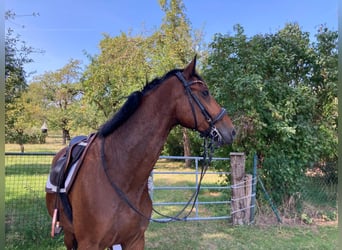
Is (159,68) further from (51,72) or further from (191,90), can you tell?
(51,72)

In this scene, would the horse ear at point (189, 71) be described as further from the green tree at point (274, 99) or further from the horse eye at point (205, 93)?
the green tree at point (274, 99)

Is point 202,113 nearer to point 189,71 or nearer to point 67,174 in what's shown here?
point 189,71

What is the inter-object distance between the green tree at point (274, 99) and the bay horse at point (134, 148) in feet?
9.96

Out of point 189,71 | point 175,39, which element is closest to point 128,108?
point 189,71

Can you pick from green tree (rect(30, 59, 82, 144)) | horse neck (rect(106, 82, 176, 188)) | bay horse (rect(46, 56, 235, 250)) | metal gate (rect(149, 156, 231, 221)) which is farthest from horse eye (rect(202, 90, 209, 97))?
green tree (rect(30, 59, 82, 144))

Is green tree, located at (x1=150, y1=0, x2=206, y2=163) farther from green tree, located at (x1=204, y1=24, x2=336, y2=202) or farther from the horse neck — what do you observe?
the horse neck

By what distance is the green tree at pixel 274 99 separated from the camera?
4770 mm

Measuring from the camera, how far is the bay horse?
Answer: 68.6 inches

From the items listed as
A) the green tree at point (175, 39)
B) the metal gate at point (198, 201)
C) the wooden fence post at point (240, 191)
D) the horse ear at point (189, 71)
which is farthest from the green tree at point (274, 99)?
the green tree at point (175, 39)

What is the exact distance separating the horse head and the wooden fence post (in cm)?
298

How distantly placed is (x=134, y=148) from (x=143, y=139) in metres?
0.09

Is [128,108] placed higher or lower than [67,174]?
higher

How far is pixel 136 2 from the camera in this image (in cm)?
704

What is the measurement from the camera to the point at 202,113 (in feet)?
5.85
